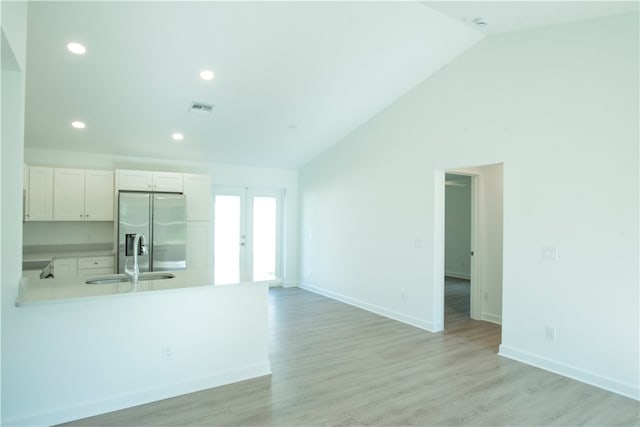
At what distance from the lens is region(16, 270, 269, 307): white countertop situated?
8.39ft

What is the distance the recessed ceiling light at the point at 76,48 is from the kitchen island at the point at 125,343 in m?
2.05

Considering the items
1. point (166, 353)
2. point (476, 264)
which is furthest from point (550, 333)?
point (166, 353)

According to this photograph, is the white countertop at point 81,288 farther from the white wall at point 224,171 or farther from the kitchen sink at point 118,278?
the white wall at point 224,171

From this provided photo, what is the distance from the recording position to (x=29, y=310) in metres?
2.54

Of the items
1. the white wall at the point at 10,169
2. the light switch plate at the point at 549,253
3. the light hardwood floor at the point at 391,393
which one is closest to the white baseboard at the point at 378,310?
the light hardwood floor at the point at 391,393

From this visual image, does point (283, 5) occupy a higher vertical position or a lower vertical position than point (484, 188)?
higher

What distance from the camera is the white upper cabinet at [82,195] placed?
528 cm

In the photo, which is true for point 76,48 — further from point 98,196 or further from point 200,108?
point 98,196

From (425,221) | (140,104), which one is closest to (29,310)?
(140,104)

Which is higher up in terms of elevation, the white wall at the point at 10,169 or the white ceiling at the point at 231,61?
the white ceiling at the point at 231,61

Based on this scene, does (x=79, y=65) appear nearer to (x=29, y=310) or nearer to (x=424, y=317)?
(x=29, y=310)

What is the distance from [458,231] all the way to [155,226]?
271 inches

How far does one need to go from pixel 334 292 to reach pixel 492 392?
12.1 ft

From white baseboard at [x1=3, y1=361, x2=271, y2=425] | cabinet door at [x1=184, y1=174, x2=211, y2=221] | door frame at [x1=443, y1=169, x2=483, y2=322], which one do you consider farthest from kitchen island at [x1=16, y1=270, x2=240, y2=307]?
door frame at [x1=443, y1=169, x2=483, y2=322]
